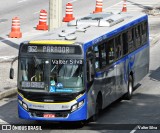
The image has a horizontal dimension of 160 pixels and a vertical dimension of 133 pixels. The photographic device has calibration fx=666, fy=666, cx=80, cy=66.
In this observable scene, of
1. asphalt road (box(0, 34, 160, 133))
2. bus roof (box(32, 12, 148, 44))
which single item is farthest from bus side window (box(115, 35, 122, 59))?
asphalt road (box(0, 34, 160, 133))

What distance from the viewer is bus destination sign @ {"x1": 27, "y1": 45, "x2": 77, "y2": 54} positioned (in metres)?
18.4

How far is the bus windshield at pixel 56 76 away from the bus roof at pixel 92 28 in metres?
0.60

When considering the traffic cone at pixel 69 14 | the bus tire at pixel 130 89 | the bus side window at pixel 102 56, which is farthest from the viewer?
the traffic cone at pixel 69 14

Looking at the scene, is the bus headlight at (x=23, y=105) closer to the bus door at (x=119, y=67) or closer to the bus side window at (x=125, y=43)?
the bus door at (x=119, y=67)

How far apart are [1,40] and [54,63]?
1807 centimetres

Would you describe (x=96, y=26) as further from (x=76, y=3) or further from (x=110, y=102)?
(x=76, y=3)

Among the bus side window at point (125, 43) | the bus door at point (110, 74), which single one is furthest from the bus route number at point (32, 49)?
the bus side window at point (125, 43)

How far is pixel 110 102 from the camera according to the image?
69.9 feet

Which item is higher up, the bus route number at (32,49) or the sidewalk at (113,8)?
the bus route number at (32,49)

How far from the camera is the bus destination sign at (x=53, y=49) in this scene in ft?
60.3

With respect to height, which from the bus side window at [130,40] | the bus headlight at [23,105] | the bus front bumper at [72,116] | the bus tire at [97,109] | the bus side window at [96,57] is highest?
A: the bus side window at [96,57]

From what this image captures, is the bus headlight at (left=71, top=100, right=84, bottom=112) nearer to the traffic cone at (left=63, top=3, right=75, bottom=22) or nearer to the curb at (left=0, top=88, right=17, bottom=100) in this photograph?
the curb at (left=0, top=88, right=17, bottom=100)

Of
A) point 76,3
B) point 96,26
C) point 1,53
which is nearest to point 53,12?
point 1,53

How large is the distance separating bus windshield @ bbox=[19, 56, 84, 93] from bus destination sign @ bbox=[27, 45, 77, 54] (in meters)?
0.23
